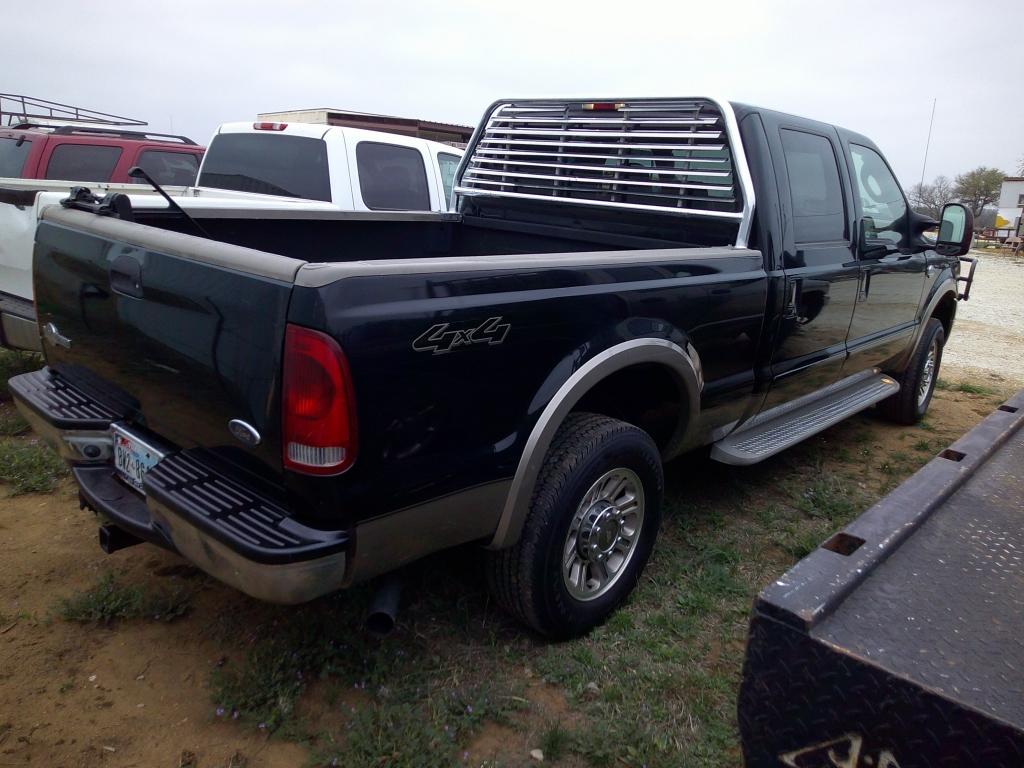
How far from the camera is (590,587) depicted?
117 inches

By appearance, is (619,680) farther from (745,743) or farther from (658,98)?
(658,98)

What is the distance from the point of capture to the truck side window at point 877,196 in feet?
14.4

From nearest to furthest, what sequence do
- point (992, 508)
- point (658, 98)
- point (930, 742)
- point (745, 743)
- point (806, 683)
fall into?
point (930, 742) → point (806, 683) → point (745, 743) → point (992, 508) → point (658, 98)

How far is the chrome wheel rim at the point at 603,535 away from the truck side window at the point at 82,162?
653cm

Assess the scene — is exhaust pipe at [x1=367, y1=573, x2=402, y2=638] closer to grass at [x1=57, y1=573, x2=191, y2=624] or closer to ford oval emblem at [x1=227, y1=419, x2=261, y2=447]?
ford oval emblem at [x1=227, y1=419, x2=261, y2=447]

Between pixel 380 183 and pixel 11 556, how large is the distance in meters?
3.74

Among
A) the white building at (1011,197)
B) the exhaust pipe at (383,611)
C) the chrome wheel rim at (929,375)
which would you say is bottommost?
the exhaust pipe at (383,611)

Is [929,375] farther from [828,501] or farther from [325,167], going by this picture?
[325,167]

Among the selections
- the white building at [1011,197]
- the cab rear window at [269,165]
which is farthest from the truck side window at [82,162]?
the white building at [1011,197]

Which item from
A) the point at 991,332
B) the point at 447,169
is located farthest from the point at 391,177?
the point at 991,332

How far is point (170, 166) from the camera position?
26.2 ft

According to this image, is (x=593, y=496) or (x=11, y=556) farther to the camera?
(x=11, y=556)

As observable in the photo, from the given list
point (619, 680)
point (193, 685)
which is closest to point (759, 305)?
point (619, 680)

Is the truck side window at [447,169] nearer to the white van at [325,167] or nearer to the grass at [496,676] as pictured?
the white van at [325,167]
